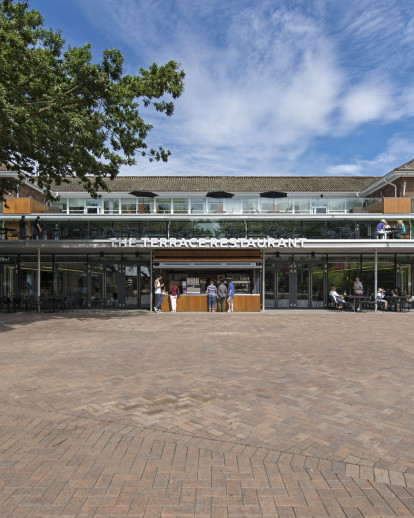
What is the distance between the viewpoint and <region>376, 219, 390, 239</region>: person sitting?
59.4 feet

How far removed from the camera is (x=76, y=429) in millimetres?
4137

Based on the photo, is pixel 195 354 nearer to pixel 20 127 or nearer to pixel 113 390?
pixel 113 390

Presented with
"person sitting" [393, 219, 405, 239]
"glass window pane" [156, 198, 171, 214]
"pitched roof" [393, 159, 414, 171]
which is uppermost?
"pitched roof" [393, 159, 414, 171]

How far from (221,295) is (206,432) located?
44.3ft

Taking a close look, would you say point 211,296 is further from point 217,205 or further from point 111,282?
point 217,205

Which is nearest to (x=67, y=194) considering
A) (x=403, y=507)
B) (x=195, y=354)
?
(x=195, y=354)

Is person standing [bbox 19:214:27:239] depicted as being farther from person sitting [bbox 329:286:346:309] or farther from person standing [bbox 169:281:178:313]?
person sitting [bbox 329:286:346:309]

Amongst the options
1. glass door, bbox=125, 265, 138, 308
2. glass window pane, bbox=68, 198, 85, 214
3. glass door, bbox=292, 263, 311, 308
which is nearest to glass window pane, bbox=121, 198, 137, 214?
glass window pane, bbox=68, 198, 85, 214

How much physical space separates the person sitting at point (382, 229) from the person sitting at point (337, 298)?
3364 millimetres

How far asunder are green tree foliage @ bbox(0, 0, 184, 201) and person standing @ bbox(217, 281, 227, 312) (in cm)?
686

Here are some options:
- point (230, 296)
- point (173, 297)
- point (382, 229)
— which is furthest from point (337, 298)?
point (173, 297)

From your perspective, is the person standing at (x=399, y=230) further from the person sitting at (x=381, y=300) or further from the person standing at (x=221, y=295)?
the person standing at (x=221, y=295)

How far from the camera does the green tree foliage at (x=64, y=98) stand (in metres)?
10.9

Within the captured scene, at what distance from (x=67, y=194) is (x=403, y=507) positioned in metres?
28.3
